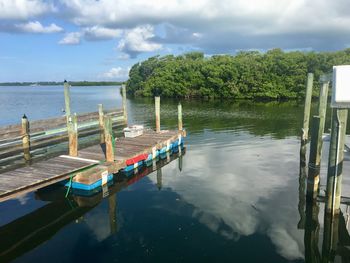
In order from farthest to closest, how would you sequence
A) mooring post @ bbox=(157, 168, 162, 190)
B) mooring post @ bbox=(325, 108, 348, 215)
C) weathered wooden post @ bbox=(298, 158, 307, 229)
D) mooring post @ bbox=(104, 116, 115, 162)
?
1. mooring post @ bbox=(157, 168, 162, 190)
2. mooring post @ bbox=(104, 116, 115, 162)
3. weathered wooden post @ bbox=(298, 158, 307, 229)
4. mooring post @ bbox=(325, 108, 348, 215)

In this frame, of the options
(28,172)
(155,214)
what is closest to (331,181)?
(155,214)

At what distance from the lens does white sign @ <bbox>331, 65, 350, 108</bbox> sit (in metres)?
8.77

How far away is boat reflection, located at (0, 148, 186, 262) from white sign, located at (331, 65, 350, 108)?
24.8 feet

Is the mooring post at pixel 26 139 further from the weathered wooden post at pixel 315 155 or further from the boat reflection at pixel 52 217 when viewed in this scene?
the weathered wooden post at pixel 315 155

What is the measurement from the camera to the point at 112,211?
11836 millimetres

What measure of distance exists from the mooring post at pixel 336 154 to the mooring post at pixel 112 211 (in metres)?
6.74

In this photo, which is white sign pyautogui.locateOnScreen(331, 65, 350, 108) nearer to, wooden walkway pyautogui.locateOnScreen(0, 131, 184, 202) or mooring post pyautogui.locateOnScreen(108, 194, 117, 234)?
mooring post pyautogui.locateOnScreen(108, 194, 117, 234)

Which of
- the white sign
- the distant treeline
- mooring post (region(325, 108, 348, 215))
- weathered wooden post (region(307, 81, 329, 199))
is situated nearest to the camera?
the white sign

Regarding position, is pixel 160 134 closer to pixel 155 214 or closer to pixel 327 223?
pixel 155 214

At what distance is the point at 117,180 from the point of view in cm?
1526

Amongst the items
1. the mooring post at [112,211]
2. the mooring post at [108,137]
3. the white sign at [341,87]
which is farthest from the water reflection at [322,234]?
the mooring post at [108,137]

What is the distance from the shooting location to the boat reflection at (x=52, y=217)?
9484 millimetres

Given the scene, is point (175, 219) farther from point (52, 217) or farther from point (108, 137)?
point (108, 137)

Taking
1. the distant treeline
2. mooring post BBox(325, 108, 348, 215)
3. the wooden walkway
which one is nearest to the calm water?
the wooden walkway
